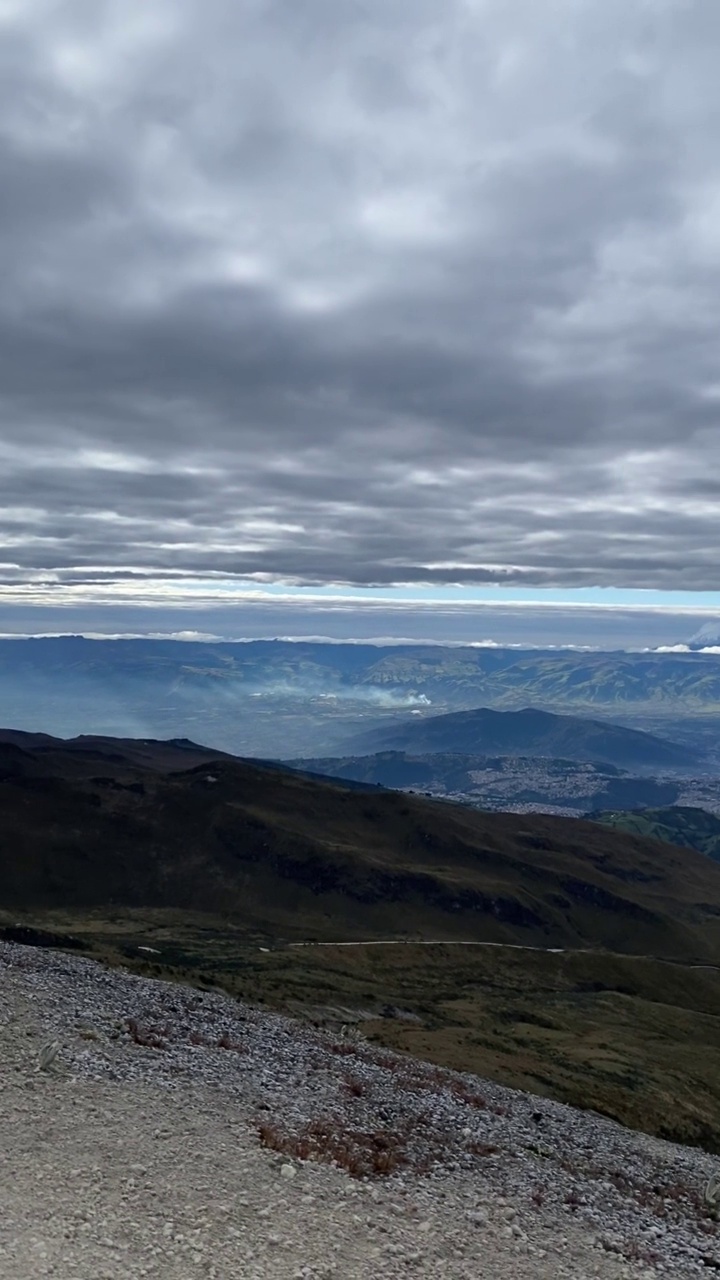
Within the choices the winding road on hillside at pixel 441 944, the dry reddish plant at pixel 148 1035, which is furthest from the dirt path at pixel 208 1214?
the winding road on hillside at pixel 441 944

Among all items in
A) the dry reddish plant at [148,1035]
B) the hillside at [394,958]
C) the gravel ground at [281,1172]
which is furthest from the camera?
the hillside at [394,958]

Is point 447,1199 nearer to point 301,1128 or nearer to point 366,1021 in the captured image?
point 301,1128

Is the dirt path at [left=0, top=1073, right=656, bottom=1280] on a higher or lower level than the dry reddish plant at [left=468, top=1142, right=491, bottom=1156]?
higher

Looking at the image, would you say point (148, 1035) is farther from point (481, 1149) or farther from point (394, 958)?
point (394, 958)

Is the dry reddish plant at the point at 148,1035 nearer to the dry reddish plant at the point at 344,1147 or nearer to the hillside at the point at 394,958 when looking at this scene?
the dry reddish plant at the point at 344,1147

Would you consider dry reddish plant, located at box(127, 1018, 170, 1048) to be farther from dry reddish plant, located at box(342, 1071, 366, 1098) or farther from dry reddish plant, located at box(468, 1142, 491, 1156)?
dry reddish plant, located at box(468, 1142, 491, 1156)

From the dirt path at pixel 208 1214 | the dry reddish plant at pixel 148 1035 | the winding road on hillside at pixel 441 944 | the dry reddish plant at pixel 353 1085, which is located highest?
the dirt path at pixel 208 1214

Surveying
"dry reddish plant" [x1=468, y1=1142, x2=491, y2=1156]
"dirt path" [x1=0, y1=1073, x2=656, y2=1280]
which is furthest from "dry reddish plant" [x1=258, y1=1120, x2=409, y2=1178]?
"dry reddish plant" [x1=468, y1=1142, x2=491, y2=1156]

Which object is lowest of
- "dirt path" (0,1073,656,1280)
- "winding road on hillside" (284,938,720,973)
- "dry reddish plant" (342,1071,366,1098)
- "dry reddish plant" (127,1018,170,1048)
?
"winding road on hillside" (284,938,720,973)
